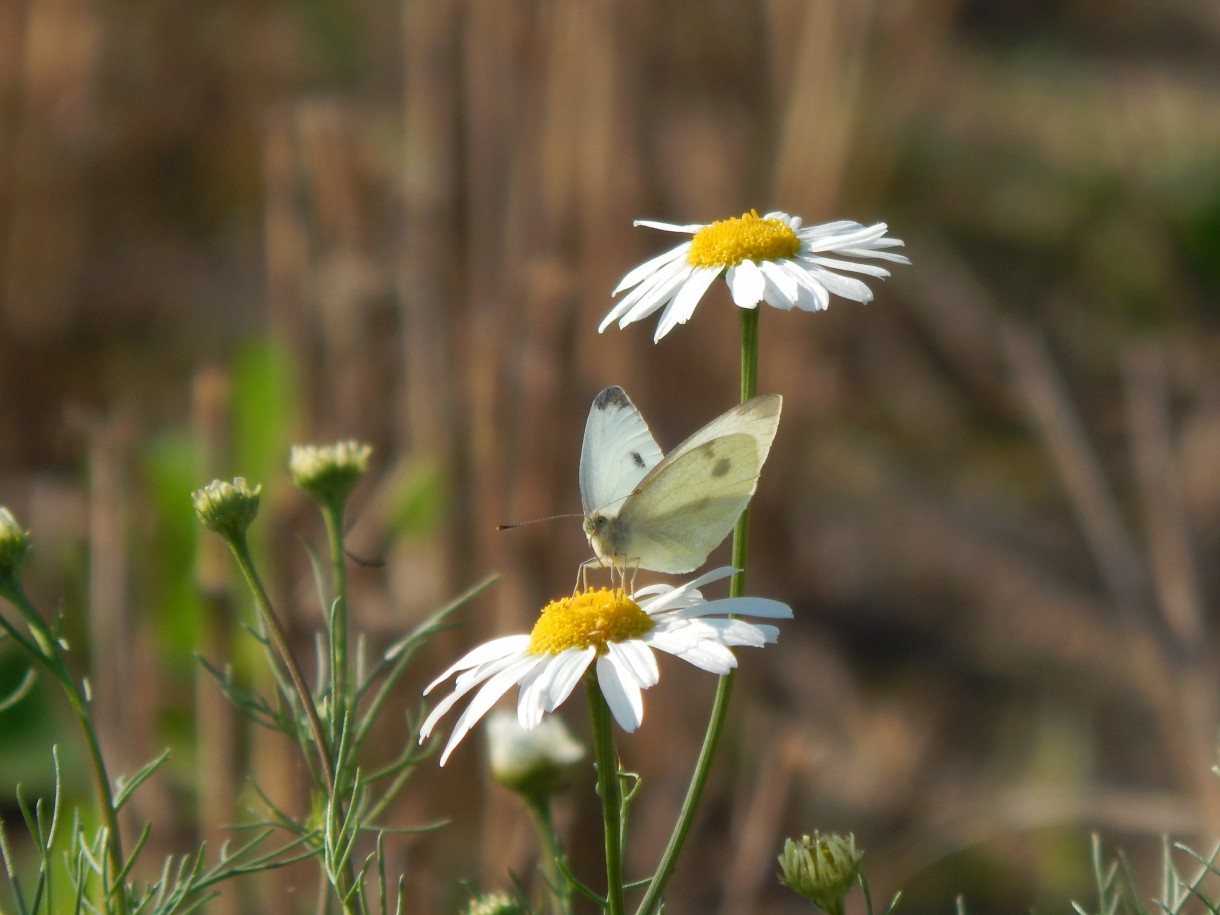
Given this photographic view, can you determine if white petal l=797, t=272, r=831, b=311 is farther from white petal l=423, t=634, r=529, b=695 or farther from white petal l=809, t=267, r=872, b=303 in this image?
white petal l=423, t=634, r=529, b=695

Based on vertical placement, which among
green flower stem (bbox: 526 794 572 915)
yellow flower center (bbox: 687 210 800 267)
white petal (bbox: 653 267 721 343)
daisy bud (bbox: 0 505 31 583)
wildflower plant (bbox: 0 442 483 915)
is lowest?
green flower stem (bbox: 526 794 572 915)

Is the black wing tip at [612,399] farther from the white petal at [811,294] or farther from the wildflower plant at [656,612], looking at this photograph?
the white petal at [811,294]

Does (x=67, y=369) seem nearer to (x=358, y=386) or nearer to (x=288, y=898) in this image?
(x=358, y=386)

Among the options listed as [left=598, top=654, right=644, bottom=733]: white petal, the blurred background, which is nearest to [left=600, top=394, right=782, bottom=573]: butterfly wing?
[left=598, top=654, right=644, bottom=733]: white petal

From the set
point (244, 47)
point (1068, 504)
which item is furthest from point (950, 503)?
point (244, 47)

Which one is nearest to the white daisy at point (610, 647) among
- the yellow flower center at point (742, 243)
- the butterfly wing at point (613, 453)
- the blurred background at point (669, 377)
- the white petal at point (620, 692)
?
the white petal at point (620, 692)
